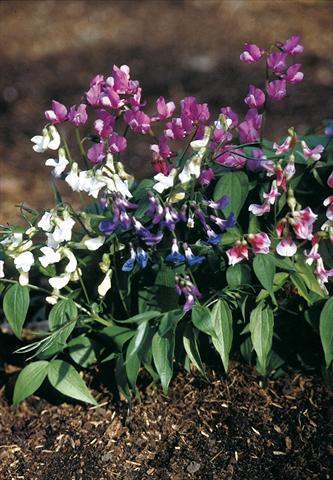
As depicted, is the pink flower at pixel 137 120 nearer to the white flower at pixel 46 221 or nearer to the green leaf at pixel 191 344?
the white flower at pixel 46 221

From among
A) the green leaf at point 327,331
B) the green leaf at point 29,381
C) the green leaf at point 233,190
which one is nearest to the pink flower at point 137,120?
the green leaf at point 233,190

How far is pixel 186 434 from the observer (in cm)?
298

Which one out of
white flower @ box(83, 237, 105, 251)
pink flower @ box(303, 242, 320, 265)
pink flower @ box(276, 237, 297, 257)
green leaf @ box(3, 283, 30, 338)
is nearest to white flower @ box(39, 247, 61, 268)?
white flower @ box(83, 237, 105, 251)

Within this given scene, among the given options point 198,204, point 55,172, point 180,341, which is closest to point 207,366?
point 180,341

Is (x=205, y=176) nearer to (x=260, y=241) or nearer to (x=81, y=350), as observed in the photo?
(x=260, y=241)

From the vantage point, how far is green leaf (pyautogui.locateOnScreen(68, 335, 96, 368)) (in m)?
3.11

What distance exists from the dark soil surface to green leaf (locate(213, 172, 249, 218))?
77 cm

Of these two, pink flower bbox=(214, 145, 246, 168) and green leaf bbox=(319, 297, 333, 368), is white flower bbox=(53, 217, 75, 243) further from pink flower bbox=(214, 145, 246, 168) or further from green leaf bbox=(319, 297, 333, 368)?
green leaf bbox=(319, 297, 333, 368)

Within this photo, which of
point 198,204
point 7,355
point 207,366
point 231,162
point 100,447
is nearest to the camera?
point 198,204

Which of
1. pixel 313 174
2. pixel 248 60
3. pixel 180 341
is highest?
pixel 248 60

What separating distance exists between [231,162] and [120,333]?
77 centimetres

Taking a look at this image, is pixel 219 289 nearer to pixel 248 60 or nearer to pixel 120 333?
pixel 120 333

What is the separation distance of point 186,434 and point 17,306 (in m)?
0.82

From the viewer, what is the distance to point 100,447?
9.81 ft
